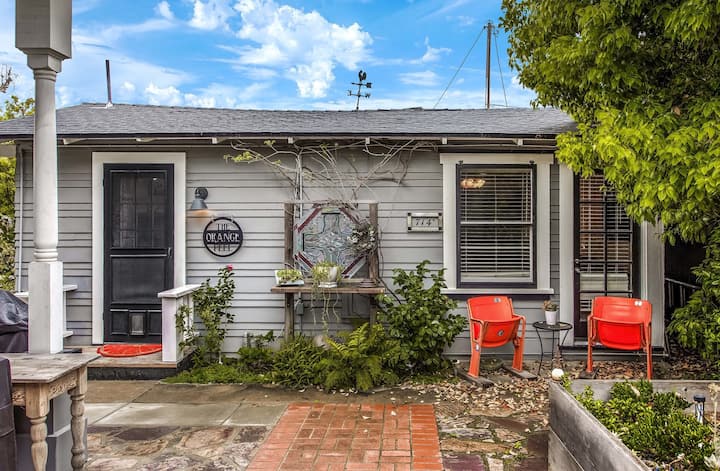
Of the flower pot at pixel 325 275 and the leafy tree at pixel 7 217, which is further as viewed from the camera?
the leafy tree at pixel 7 217

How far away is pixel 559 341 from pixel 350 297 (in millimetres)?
2405

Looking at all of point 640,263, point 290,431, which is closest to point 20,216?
point 290,431

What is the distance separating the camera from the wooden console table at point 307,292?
5069 mm

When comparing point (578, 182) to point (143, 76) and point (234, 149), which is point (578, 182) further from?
point (143, 76)

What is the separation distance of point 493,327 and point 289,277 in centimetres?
211

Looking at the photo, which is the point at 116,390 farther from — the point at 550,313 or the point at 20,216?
the point at 550,313

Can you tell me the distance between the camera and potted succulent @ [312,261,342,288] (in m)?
5.18

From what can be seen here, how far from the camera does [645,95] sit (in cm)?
393

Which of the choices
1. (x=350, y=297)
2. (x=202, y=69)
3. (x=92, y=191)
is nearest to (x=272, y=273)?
(x=350, y=297)

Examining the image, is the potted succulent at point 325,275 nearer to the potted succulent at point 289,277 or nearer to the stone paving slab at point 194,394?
the potted succulent at point 289,277

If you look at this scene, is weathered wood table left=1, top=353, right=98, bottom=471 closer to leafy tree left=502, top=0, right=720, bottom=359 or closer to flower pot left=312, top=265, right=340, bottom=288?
flower pot left=312, top=265, right=340, bottom=288

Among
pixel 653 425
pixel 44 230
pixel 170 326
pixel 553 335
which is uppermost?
pixel 44 230

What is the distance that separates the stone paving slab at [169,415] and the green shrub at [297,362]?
2.43ft

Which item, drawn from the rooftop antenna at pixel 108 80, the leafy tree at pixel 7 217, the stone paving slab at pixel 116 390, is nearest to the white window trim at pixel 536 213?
the stone paving slab at pixel 116 390
